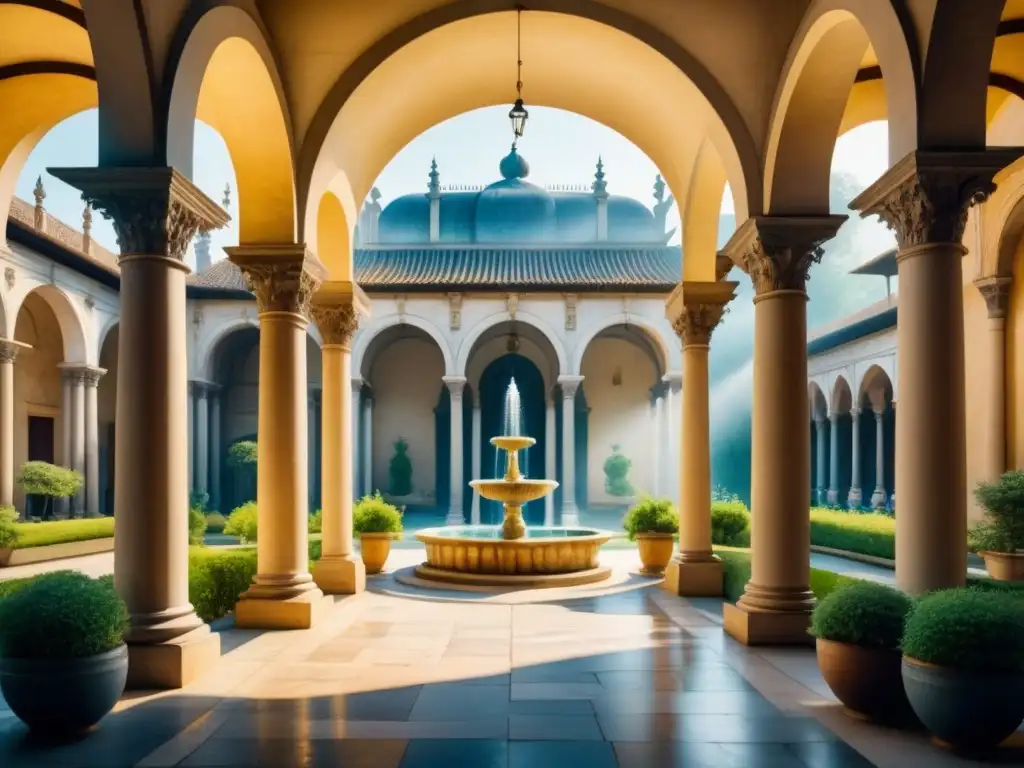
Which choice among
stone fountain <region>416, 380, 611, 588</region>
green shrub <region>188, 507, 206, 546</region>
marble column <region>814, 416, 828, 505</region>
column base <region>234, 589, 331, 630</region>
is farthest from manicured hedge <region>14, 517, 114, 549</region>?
marble column <region>814, 416, 828, 505</region>

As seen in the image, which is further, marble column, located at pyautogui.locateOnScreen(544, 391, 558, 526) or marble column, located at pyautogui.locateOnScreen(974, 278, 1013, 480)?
marble column, located at pyautogui.locateOnScreen(544, 391, 558, 526)

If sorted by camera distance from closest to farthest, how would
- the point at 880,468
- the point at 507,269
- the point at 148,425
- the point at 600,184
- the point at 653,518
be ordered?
the point at 148,425 → the point at 653,518 → the point at 880,468 → the point at 507,269 → the point at 600,184

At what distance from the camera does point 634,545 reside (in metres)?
22.2

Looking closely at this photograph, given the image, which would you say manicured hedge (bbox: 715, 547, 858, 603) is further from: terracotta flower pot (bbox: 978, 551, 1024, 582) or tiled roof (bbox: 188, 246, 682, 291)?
tiled roof (bbox: 188, 246, 682, 291)

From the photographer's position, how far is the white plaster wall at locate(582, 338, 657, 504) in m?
32.6

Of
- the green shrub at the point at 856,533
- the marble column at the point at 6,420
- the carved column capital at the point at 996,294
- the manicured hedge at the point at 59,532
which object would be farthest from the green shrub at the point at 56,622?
the carved column capital at the point at 996,294

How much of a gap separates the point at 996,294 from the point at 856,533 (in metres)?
5.63

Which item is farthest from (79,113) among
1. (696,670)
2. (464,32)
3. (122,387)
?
(696,670)

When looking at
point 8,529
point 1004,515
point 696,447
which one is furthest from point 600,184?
point 8,529

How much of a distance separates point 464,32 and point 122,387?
5659 millimetres

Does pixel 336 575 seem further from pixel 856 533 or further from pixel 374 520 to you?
pixel 856 533

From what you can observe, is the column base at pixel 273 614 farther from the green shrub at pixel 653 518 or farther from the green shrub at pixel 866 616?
the green shrub at pixel 653 518

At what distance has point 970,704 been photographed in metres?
5.21

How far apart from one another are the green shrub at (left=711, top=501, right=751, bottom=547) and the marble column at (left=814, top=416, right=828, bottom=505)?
21.3 metres
